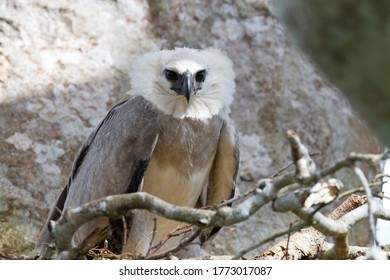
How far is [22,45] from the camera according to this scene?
6.50 metres

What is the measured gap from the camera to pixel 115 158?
527 centimetres

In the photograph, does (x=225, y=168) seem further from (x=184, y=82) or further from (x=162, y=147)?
(x=184, y=82)

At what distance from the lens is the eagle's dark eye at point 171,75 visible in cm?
541

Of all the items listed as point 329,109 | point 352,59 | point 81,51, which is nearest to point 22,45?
point 81,51

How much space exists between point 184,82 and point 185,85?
42 millimetres

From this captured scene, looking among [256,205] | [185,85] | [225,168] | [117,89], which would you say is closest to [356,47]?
[256,205]

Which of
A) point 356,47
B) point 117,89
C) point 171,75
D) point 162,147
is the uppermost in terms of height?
point 117,89

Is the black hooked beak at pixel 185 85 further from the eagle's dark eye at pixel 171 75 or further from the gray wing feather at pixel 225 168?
the gray wing feather at pixel 225 168

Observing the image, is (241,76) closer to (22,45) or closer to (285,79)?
(285,79)

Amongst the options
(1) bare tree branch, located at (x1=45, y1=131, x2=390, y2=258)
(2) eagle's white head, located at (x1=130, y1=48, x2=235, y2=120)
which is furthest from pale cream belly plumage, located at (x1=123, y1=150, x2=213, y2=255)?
(1) bare tree branch, located at (x1=45, y1=131, x2=390, y2=258)

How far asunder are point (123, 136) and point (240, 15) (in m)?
2.35

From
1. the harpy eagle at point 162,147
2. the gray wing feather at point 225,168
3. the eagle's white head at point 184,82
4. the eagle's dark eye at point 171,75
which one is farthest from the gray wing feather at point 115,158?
the gray wing feather at point 225,168

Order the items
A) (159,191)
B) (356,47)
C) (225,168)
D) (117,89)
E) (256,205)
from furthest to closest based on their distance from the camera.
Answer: (117,89)
(225,168)
(159,191)
(256,205)
(356,47)

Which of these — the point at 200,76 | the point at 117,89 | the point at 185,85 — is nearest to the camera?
the point at 185,85
